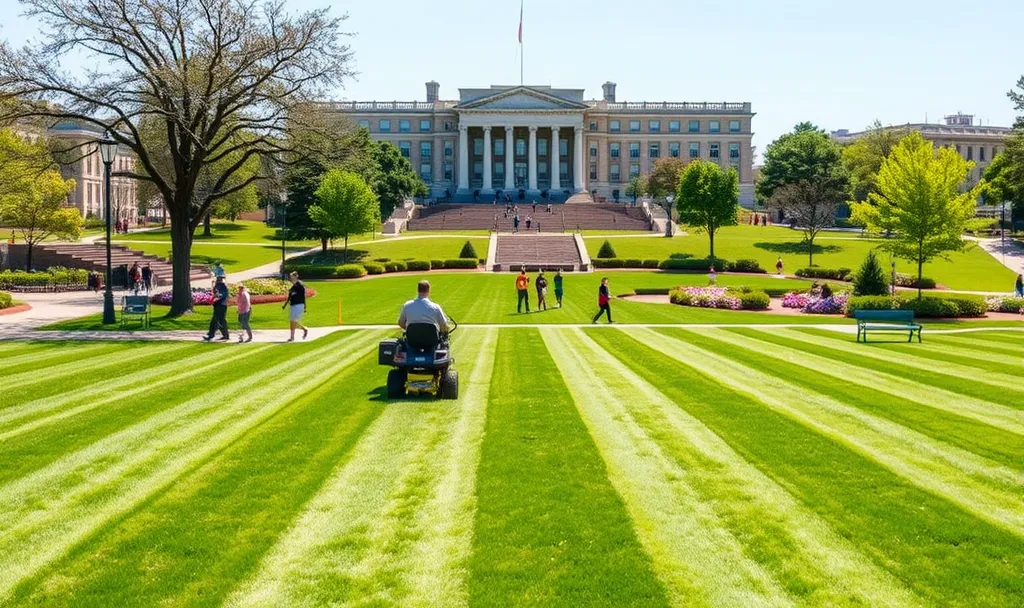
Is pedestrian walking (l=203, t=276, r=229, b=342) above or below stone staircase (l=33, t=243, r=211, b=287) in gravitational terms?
below

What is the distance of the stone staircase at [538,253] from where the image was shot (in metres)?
63.5

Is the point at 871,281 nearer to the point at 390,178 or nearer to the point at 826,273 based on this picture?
the point at 826,273

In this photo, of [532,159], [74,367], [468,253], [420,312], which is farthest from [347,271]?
[532,159]

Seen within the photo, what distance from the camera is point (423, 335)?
42.1 feet

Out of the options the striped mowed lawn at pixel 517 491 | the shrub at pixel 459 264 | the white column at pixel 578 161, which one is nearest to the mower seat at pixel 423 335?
the striped mowed lawn at pixel 517 491

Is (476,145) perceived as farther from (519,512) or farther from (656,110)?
(519,512)

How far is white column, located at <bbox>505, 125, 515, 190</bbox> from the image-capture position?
128m

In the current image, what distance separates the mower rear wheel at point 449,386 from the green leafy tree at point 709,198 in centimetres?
5676

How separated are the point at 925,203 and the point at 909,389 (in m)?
24.2

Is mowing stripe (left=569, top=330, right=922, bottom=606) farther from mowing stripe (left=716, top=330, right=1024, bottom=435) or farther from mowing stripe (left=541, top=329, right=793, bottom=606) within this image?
mowing stripe (left=716, top=330, right=1024, bottom=435)

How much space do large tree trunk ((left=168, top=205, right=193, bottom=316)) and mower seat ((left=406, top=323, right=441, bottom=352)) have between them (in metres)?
20.6

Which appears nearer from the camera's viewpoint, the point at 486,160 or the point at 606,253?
the point at 606,253

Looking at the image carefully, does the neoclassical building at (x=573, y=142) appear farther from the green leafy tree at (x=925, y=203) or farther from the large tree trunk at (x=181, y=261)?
the large tree trunk at (x=181, y=261)

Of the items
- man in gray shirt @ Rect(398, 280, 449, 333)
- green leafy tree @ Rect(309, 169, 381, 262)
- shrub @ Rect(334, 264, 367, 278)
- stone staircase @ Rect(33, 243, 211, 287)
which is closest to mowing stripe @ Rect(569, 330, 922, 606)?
man in gray shirt @ Rect(398, 280, 449, 333)
